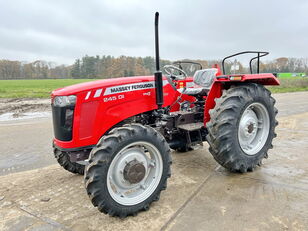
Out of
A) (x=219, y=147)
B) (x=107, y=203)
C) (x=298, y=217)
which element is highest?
(x=219, y=147)

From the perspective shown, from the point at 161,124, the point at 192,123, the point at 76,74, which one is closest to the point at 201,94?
the point at 192,123

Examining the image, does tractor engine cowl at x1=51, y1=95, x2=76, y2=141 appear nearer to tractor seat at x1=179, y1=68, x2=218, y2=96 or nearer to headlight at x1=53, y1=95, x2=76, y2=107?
headlight at x1=53, y1=95, x2=76, y2=107

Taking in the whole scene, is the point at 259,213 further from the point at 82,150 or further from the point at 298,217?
the point at 82,150

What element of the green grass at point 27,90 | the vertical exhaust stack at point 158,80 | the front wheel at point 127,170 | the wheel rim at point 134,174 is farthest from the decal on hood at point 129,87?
the green grass at point 27,90

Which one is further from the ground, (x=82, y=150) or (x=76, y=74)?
(x=76, y=74)

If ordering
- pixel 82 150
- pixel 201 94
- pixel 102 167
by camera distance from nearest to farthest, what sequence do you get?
pixel 102 167 < pixel 82 150 < pixel 201 94

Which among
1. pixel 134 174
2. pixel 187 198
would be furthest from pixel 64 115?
pixel 187 198

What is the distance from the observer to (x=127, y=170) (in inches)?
93.0

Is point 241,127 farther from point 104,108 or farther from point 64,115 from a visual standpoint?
point 64,115

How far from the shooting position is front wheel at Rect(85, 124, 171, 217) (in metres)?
2.14

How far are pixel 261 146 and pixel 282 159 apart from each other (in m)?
0.62

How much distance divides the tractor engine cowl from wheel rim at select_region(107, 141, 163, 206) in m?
0.63

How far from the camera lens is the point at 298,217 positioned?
2.25 m

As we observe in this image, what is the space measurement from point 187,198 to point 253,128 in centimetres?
151
